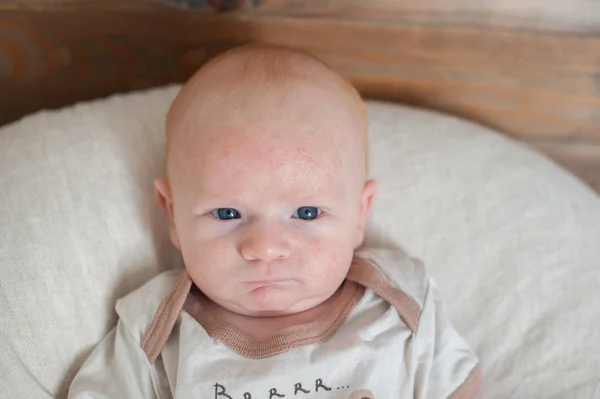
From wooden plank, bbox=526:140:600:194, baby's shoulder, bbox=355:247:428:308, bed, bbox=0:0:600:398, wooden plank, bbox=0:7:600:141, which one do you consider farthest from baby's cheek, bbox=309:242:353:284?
wooden plank, bbox=526:140:600:194

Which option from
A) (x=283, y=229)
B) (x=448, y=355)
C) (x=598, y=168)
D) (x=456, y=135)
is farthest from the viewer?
(x=598, y=168)

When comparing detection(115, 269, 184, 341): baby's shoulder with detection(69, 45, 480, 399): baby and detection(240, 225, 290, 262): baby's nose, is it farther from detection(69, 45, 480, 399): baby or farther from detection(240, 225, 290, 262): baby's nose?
detection(240, 225, 290, 262): baby's nose

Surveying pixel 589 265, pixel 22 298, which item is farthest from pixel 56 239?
pixel 589 265

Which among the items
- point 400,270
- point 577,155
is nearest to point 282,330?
point 400,270

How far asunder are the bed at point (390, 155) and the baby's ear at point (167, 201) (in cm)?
7

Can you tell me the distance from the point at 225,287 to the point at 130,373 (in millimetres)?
193

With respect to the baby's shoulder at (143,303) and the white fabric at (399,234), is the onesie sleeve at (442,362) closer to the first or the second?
the white fabric at (399,234)

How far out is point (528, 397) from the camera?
102cm

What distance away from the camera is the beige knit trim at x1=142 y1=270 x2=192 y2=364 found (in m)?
0.98

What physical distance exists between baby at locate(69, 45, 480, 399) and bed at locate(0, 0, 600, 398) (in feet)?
0.29

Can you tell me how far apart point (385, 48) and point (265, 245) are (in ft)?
1.92


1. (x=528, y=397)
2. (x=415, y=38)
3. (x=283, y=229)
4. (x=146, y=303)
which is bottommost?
(x=528, y=397)

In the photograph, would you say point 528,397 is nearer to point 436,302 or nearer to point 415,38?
point 436,302

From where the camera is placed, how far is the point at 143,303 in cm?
101
